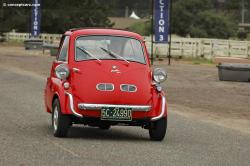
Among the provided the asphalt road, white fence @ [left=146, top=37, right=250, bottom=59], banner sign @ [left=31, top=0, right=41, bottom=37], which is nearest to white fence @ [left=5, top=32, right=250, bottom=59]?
white fence @ [left=146, top=37, right=250, bottom=59]

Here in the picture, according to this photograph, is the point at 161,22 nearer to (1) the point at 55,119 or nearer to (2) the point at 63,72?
(1) the point at 55,119

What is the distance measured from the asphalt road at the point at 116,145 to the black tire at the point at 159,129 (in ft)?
0.48

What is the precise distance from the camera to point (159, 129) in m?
12.3

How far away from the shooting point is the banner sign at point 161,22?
40500 mm

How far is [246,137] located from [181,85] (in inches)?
603

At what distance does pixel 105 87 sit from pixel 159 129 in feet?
3.84

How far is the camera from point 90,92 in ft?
38.8

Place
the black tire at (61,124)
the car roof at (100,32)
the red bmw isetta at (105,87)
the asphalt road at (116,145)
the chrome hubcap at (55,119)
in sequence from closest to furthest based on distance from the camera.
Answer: the asphalt road at (116,145), the red bmw isetta at (105,87), the black tire at (61,124), the chrome hubcap at (55,119), the car roof at (100,32)

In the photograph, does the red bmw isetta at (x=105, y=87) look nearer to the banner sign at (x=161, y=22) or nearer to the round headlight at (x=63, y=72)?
the round headlight at (x=63, y=72)

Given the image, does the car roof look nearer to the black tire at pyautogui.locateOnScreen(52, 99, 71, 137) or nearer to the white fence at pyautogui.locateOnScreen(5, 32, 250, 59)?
the black tire at pyautogui.locateOnScreen(52, 99, 71, 137)

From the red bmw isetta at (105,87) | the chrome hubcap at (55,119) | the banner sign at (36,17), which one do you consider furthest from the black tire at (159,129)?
the banner sign at (36,17)

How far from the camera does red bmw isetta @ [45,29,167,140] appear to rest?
1180 cm

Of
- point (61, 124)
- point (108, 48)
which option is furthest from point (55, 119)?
point (108, 48)

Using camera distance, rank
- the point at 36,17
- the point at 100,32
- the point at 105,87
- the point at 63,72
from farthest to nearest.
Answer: the point at 36,17
the point at 100,32
the point at 63,72
the point at 105,87
